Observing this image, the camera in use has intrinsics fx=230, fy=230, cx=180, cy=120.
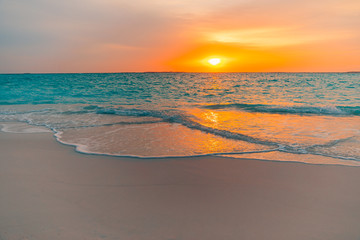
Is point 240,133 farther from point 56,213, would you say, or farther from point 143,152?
point 56,213

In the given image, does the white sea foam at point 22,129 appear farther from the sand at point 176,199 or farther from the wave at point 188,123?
the wave at point 188,123

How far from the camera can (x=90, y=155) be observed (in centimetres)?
503

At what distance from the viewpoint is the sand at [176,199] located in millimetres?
2498

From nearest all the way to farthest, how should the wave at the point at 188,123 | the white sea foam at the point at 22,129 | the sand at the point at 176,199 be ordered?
the sand at the point at 176,199 < the wave at the point at 188,123 < the white sea foam at the point at 22,129

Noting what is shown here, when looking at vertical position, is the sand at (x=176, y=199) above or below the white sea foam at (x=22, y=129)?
below

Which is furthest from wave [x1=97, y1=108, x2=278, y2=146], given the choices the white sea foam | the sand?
the white sea foam

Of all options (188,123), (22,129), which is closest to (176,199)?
(188,123)

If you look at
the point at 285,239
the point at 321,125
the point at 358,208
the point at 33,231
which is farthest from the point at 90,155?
the point at 321,125

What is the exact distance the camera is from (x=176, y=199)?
10.4ft

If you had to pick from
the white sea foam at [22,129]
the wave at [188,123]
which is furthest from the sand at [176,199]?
the white sea foam at [22,129]

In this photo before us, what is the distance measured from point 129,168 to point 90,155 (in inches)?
49.8

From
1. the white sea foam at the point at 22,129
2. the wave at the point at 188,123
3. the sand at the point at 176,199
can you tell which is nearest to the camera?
the sand at the point at 176,199

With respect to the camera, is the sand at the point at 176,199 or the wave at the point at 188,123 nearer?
the sand at the point at 176,199

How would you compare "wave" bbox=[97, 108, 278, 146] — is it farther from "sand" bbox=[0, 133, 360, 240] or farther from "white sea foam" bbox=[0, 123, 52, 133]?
"white sea foam" bbox=[0, 123, 52, 133]
